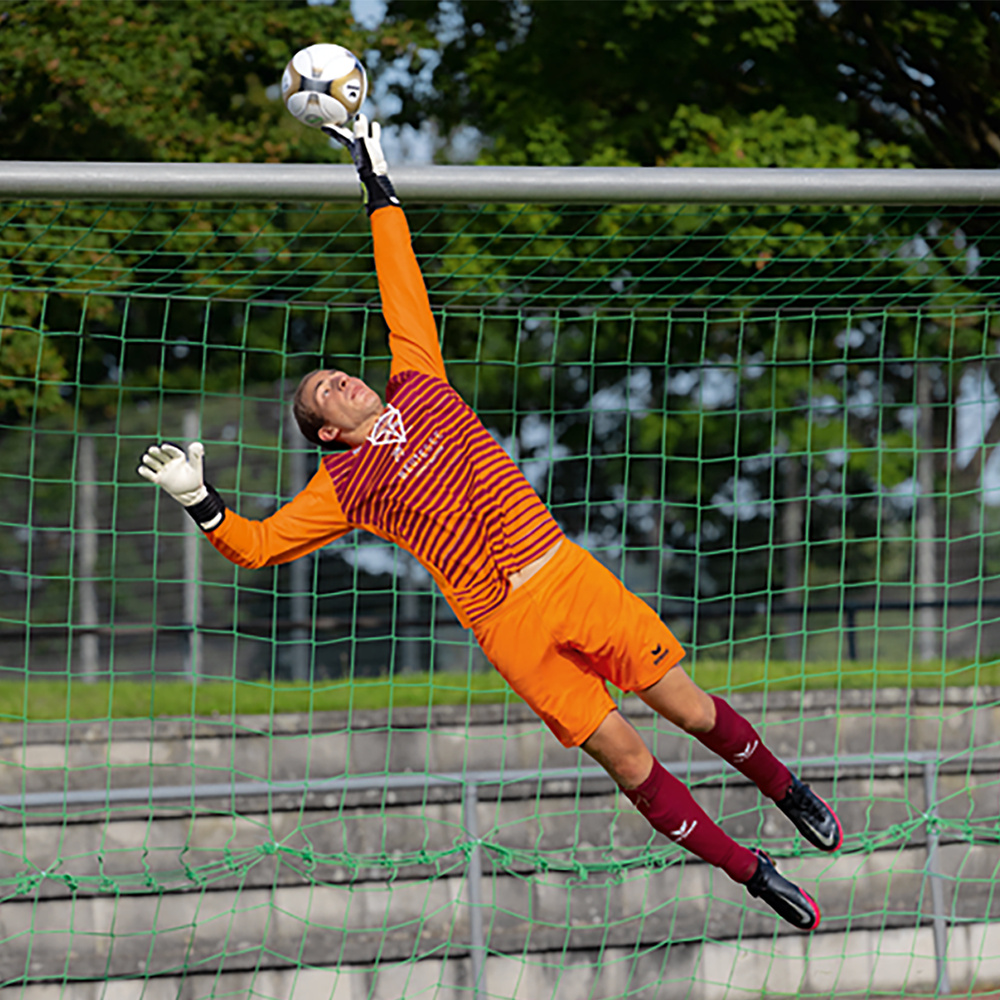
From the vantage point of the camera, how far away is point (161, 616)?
431 inches

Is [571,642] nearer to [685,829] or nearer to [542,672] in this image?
[542,672]

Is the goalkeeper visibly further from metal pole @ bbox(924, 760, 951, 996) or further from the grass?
the grass

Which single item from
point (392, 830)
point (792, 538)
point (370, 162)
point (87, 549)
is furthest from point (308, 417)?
point (792, 538)

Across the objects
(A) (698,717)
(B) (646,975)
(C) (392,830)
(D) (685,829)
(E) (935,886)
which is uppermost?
(A) (698,717)

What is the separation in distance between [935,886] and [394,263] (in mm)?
3446

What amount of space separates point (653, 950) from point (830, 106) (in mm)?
6559

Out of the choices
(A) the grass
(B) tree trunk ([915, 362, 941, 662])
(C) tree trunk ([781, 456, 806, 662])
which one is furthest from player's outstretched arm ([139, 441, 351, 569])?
(B) tree trunk ([915, 362, 941, 662])

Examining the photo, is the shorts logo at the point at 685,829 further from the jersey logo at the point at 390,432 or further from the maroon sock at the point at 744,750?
the jersey logo at the point at 390,432

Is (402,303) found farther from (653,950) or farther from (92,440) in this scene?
(92,440)

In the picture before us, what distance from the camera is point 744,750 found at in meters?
3.29

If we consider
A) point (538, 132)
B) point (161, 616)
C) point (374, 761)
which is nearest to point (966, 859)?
point (374, 761)

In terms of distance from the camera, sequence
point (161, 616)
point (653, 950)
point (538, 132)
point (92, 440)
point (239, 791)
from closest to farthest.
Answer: point (239, 791)
point (653, 950)
point (538, 132)
point (92, 440)
point (161, 616)

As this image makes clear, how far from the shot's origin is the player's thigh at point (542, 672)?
3.07 metres

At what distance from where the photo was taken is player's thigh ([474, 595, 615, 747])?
307 cm
